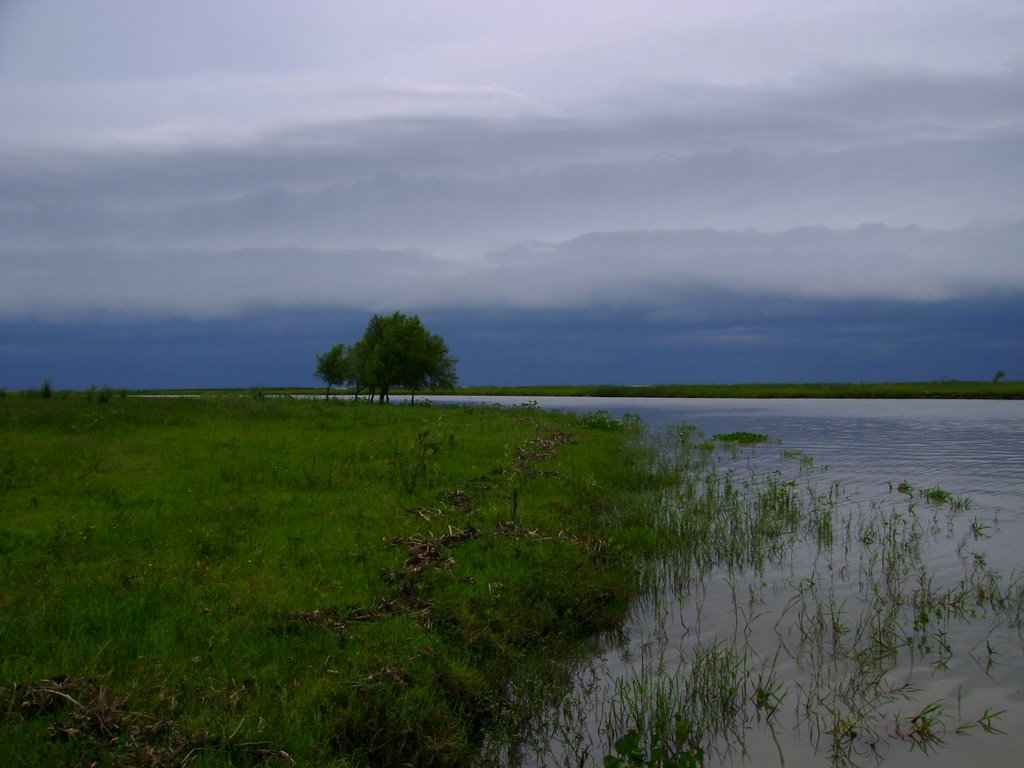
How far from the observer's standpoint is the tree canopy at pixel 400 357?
69938 mm

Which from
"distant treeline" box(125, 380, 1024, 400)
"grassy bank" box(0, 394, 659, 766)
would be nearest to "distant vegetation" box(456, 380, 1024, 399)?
"distant treeline" box(125, 380, 1024, 400)

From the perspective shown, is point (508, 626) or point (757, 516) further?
point (757, 516)

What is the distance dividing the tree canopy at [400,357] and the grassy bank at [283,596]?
4908cm

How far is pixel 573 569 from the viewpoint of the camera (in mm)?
11750

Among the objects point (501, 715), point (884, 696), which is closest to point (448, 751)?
point (501, 715)

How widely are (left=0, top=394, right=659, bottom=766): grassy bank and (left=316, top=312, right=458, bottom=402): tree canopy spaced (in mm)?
49076

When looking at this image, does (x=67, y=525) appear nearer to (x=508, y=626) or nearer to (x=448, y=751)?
(x=508, y=626)

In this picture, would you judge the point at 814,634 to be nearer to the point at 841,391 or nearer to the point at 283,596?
the point at 283,596

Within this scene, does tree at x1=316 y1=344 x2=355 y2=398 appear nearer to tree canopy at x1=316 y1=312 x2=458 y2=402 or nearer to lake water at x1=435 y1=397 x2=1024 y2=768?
tree canopy at x1=316 y1=312 x2=458 y2=402

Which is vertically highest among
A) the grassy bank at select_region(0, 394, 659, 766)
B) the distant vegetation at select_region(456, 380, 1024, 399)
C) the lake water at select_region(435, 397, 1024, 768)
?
the distant vegetation at select_region(456, 380, 1024, 399)

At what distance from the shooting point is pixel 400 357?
230ft

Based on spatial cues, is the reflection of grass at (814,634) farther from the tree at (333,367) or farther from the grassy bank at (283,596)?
the tree at (333,367)

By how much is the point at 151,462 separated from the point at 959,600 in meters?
18.2

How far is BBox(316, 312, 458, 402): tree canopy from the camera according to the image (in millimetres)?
69938
